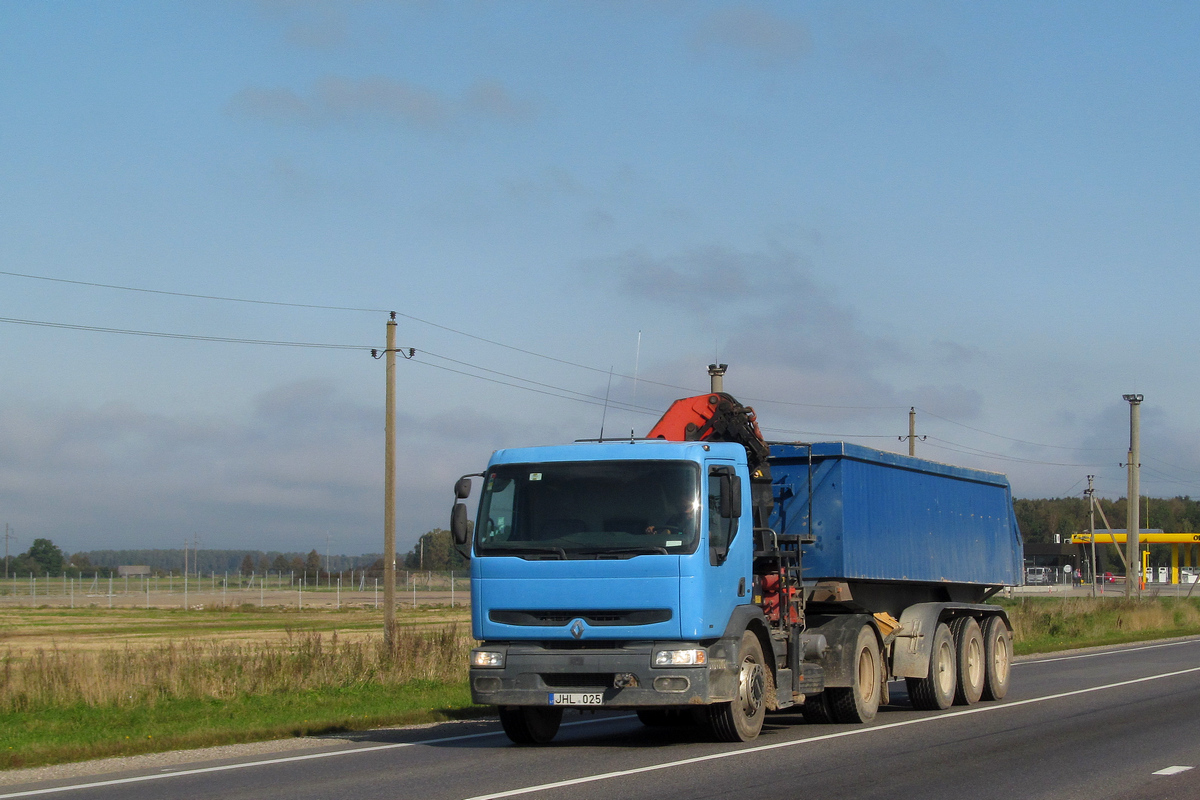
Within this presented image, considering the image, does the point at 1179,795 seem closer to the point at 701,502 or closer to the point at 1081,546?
the point at 701,502

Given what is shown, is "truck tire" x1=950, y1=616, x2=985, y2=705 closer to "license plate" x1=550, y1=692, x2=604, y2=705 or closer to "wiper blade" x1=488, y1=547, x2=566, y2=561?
"license plate" x1=550, y1=692, x2=604, y2=705

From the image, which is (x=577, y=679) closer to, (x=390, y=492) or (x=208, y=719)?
(x=208, y=719)

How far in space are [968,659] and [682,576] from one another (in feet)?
26.9

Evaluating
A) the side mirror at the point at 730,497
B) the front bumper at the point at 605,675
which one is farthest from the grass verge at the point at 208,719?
the side mirror at the point at 730,497

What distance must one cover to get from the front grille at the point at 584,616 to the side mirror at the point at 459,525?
0.77 metres

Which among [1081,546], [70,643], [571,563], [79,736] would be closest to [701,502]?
[571,563]

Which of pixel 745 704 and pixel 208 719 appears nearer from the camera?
pixel 745 704

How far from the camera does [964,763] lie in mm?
11938

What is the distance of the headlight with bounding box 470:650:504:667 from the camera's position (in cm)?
1280

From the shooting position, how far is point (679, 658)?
1227 cm

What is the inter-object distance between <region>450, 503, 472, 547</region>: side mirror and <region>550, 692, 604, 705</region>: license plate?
5.77 ft

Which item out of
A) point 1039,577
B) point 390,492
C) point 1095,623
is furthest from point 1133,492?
point 1039,577

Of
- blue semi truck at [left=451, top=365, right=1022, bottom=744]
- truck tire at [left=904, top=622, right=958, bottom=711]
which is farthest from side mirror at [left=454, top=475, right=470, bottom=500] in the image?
truck tire at [left=904, top=622, right=958, bottom=711]

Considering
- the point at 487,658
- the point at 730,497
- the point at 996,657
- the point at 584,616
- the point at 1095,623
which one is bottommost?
the point at 1095,623
